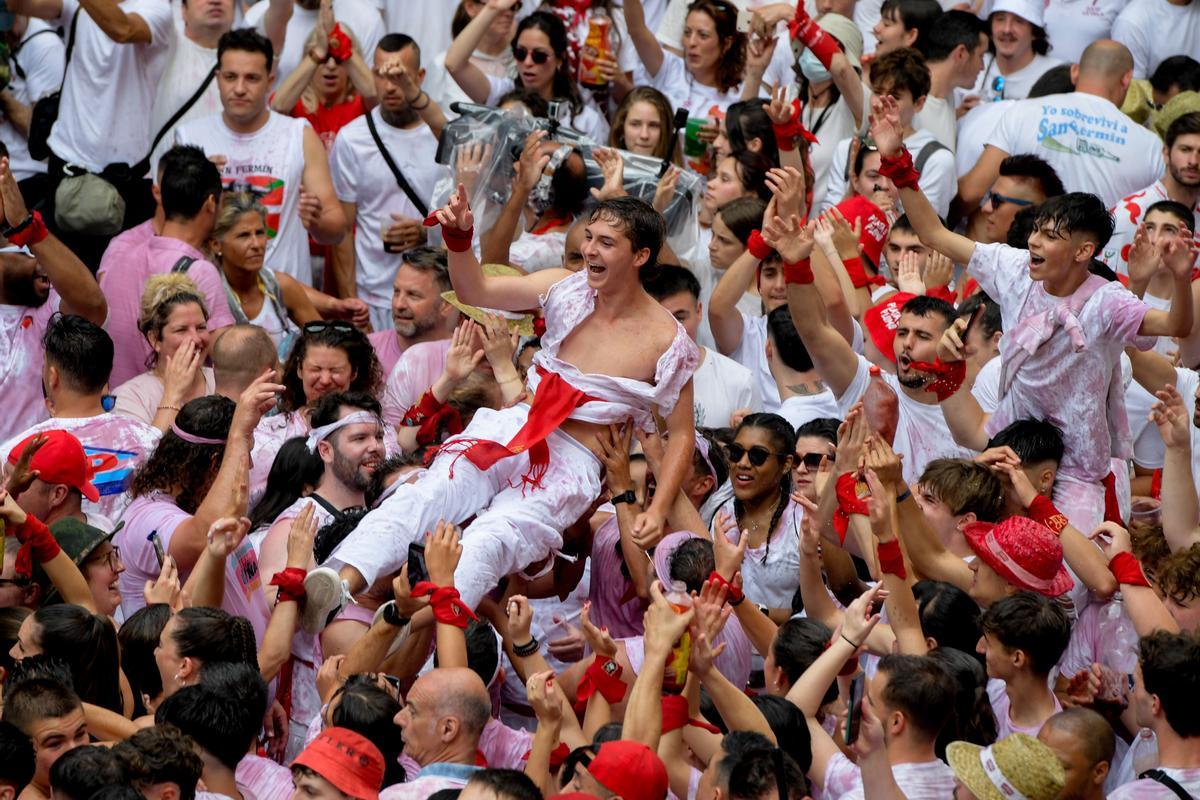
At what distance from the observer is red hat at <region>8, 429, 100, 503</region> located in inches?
255

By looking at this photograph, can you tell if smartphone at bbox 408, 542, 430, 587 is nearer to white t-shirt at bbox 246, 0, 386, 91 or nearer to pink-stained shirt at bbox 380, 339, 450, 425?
pink-stained shirt at bbox 380, 339, 450, 425

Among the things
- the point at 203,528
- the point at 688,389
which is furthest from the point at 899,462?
the point at 203,528

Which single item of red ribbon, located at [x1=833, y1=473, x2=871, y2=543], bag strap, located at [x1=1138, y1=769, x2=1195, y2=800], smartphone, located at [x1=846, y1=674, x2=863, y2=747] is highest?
smartphone, located at [x1=846, y1=674, x2=863, y2=747]

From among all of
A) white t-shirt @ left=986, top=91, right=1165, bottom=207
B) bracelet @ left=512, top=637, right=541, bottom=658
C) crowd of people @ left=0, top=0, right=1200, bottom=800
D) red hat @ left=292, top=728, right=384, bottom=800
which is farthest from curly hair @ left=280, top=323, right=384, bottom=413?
white t-shirt @ left=986, top=91, right=1165, bottom=207

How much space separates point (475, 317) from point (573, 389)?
0.97 metres

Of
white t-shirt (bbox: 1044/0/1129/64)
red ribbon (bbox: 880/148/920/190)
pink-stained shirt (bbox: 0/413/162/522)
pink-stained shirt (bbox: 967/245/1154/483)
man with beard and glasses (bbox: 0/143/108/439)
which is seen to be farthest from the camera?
white t-shirt (bbox: 1044/0/1129/64)

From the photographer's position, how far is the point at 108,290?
27.7ft

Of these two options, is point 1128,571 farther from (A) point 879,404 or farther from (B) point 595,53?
(B) point 595,53

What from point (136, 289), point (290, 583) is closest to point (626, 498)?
point (290, 583)

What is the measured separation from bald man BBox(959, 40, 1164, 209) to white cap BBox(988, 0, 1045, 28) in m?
1.13

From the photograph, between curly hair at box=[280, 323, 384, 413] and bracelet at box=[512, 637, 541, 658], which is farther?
curly hair at box=[280, 323, 384, 413]

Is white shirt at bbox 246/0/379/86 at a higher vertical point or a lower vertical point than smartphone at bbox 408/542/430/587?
lower

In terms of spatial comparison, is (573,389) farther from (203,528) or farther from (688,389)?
(203,528)

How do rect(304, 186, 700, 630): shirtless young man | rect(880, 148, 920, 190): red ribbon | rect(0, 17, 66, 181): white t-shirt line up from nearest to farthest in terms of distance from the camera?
rect(304, 186, 700, 630): shirtless young man → rect(880, 148, 920, 190): red ribbon → rect(0, 17, 66, 181): white t-shirt
